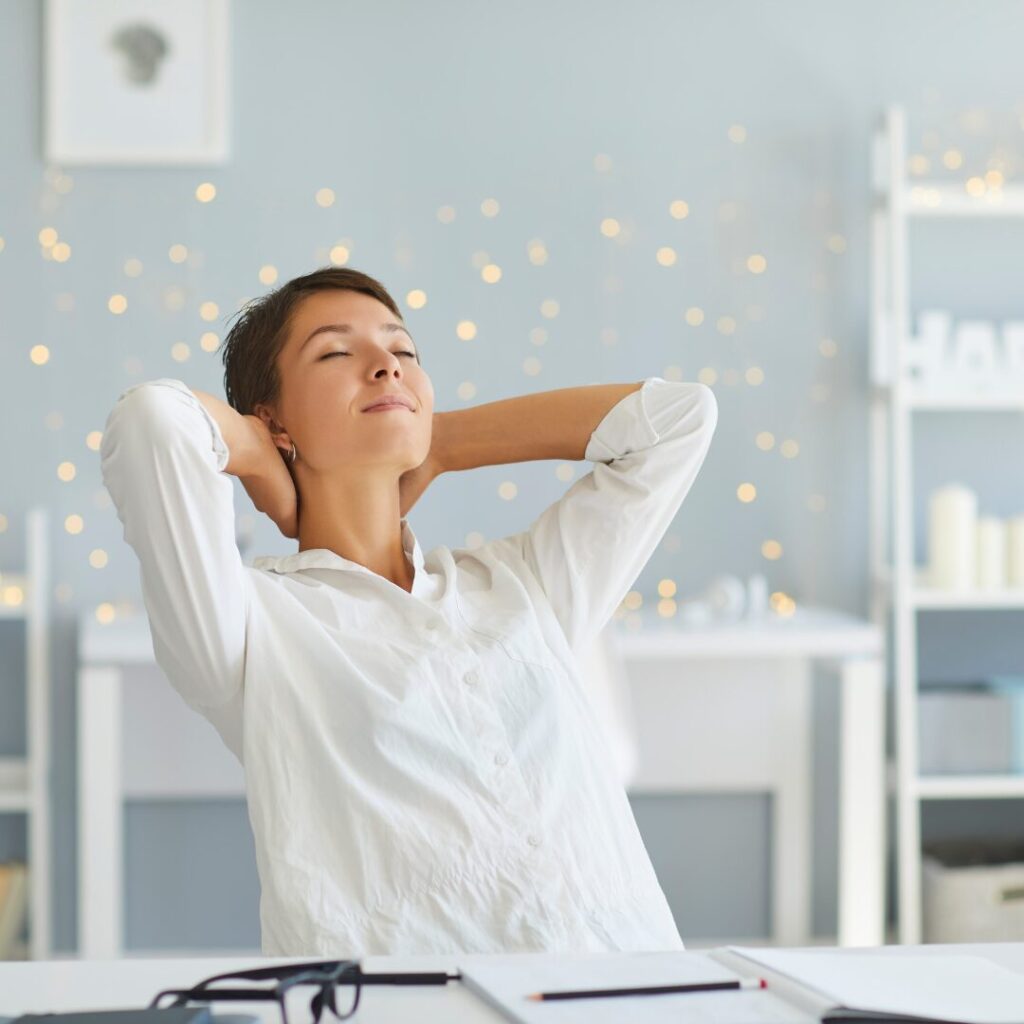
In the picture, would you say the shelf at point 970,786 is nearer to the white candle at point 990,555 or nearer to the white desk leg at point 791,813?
the white desk leg at point 791,813

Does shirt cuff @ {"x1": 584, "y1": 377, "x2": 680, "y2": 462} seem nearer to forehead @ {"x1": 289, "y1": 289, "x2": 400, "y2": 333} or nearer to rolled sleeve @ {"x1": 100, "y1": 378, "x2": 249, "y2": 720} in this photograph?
forehead @ {"x1": 289, "y1": 289, "x2": 400, "y2": 333}

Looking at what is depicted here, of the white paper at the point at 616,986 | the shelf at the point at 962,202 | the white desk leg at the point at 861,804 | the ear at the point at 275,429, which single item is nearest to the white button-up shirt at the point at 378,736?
the ear at the point at 275,429

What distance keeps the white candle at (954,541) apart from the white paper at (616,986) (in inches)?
83.9

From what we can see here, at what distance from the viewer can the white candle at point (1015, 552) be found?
290 centimetres

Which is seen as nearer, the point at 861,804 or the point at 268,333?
the point at 268,333

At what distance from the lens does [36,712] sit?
2791 mm

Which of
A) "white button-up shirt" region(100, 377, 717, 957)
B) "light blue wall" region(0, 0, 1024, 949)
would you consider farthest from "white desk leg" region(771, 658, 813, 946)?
"white button-up shirt" region(100, 377, 717, 957)

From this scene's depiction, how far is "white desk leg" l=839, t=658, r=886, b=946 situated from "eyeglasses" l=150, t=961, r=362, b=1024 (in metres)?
2.05

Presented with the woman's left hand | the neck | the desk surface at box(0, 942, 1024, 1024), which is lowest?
the desk surface at box(0, 942, 1024, 1024)

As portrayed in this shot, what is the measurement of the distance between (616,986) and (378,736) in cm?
39

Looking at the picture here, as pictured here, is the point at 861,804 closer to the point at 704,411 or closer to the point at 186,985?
the point at 704,411

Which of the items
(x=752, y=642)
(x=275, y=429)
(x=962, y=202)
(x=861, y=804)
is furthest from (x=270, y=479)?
(x=962, y=202)

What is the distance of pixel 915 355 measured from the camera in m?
2.91

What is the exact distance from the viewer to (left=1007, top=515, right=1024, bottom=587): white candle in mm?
2896
